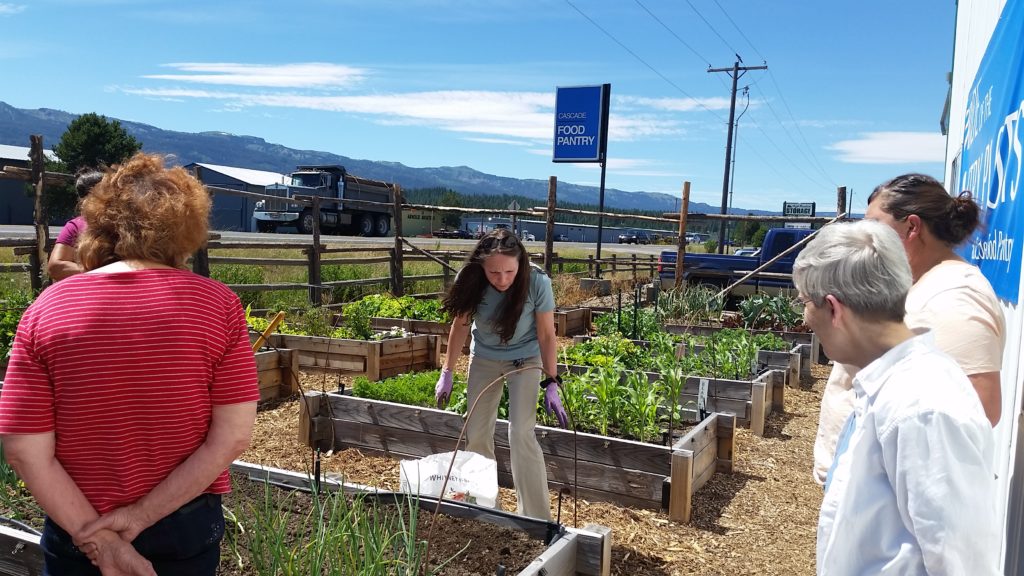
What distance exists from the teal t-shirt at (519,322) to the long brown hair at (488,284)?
34 mm

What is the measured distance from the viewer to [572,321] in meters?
10.9

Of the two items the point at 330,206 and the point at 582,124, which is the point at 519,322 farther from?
the point at 330,206

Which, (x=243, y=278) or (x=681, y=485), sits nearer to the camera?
(x=681, y=485)

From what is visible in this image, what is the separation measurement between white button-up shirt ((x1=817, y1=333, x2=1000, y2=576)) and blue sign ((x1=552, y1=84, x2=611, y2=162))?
14.2 metres

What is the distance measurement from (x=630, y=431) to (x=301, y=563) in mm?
2627

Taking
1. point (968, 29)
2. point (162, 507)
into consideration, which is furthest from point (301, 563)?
point (968, 29)

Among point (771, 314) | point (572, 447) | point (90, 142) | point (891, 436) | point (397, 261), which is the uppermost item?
point (90, 142)

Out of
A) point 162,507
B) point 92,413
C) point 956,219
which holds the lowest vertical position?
point 162,507

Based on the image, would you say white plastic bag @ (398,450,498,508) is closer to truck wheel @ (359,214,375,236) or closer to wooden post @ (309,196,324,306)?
wooden post @ (309,196,324,306)

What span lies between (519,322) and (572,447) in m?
1.07

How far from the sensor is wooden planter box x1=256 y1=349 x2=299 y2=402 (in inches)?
246

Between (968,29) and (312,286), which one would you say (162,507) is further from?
(312,286)

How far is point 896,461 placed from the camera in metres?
1.39

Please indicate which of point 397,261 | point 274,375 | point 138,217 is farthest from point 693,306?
point 138,217
